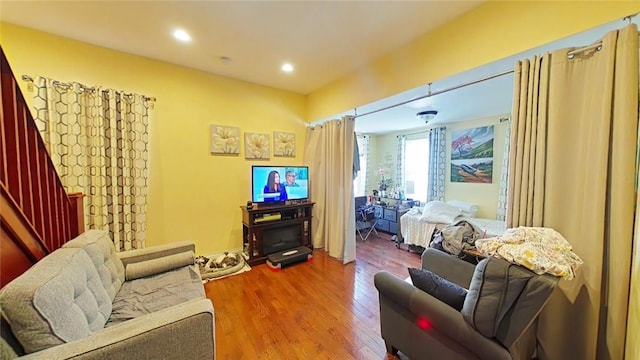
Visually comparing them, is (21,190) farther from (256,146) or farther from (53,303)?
(256,146)

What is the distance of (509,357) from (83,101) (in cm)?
408

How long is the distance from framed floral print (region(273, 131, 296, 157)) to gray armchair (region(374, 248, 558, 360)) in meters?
2.81

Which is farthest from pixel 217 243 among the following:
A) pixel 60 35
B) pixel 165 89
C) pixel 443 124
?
pixel 443 124

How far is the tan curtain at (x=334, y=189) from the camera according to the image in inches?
136

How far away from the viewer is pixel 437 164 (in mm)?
4785

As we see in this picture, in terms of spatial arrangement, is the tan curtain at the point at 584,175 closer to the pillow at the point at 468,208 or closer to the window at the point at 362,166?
the pillow at the point at 468,208

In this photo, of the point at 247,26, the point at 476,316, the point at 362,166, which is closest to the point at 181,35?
the point at 247,26

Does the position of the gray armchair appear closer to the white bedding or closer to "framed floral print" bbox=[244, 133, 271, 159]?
the white bedding

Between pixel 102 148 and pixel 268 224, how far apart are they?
209 centimetres

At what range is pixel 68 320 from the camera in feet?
3.55

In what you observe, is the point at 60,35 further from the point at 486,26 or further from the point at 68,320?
the point at 486,26

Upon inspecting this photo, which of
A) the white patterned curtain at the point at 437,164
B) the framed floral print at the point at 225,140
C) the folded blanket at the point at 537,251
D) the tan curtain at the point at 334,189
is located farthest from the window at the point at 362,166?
the folded blanket at the point at 537,251

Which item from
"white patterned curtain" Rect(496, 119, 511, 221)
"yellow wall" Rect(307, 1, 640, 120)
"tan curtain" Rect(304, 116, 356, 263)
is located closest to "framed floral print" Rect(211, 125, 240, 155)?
"tan curtain" Rect(304, 116, 356, 263)

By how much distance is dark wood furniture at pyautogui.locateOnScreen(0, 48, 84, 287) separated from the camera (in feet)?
3.81
